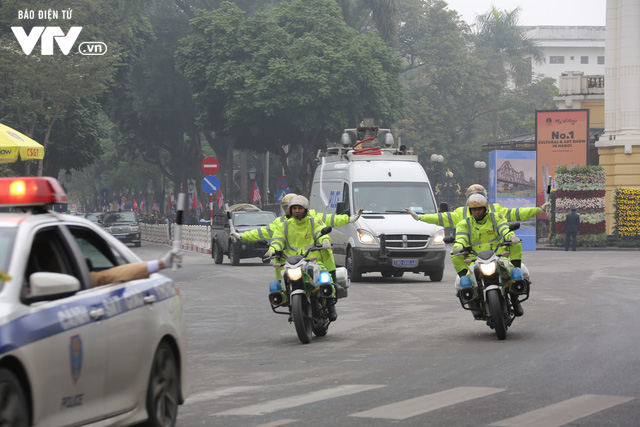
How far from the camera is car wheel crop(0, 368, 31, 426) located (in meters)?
5.15

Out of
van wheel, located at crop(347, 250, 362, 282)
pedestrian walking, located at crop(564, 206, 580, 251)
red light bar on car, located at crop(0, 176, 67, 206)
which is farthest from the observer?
pedestrian walking, located at crop(564, 206, 580, 251)

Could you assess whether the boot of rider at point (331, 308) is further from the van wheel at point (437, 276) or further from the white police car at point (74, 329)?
the van wheel at point (437, 276)

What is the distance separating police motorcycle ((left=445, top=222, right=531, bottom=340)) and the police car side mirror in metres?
7.93

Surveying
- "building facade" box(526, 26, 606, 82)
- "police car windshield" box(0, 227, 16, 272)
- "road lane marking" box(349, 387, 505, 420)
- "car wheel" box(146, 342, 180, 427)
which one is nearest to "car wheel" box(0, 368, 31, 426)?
"police car windshield" box(0, 227, 16, 272)

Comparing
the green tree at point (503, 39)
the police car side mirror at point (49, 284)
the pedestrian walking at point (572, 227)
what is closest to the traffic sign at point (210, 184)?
the pedestrian walking at point (572, 227)

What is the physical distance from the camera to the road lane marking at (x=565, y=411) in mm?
7633

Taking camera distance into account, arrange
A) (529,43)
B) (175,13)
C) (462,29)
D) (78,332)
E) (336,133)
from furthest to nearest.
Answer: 1. (529,43)
2. (462,29)
3. (175,13)
4. (336,133)
5. (78,332)

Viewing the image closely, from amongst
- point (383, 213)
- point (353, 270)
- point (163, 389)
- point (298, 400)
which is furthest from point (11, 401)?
point (383, 213)

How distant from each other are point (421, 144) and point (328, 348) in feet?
213

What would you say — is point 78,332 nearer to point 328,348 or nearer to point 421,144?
point 328,348

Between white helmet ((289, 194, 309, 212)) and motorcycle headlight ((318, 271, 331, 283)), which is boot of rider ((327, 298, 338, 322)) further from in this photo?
white helmet ((289, 194, 309, 212))

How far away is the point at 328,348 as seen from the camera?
1266 centimetres

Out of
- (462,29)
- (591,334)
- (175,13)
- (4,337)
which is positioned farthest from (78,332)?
(462,29)

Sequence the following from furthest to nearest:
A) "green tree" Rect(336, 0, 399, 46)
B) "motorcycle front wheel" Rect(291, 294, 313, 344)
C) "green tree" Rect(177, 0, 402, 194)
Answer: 1. "green tree" Rect(336, 0, 399, 46)
2. "green tree" Rect(177, 0, 402, 194)
3. "motorcycle front wheel" Rect(291, 294, 313, 344)
